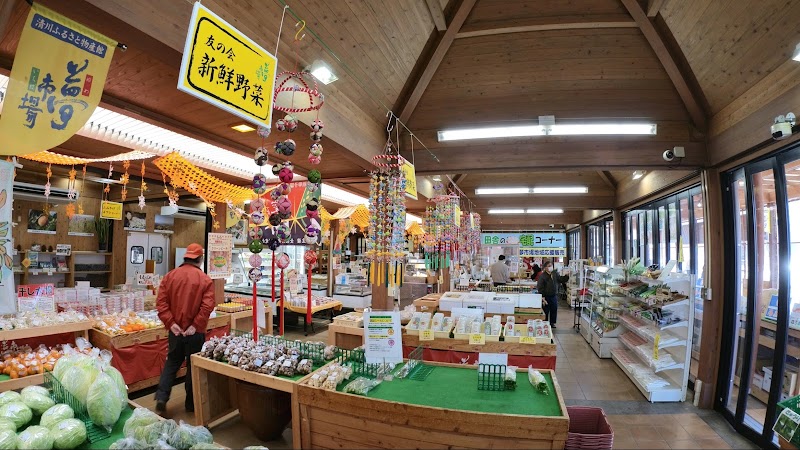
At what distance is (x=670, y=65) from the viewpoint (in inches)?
197

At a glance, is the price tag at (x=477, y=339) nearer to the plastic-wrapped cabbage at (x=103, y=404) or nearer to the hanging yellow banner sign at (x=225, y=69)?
the hanging yellow banner sign at (x=225, y=69)

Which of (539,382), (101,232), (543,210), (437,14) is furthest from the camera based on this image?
(543,210)

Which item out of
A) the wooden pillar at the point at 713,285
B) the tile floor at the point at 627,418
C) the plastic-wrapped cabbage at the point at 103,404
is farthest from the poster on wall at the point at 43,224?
the wooden pillar at the point at 713,285

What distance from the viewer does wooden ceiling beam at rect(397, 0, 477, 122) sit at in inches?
188

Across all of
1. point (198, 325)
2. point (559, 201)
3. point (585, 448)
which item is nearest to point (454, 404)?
point (585, 448)

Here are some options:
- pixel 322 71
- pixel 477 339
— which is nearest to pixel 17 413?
pixel 322 71

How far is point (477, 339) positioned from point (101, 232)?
9.12m

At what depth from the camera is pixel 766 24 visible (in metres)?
3.79

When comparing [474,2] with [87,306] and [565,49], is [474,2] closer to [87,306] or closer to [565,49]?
[565,49]

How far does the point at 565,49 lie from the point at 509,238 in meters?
13.6

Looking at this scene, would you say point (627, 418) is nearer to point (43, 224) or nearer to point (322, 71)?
point (322, 71)

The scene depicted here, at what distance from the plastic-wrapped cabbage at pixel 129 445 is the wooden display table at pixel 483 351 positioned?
321 cm

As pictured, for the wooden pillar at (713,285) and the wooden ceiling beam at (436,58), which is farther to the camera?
the wooden pillar at (713,285)

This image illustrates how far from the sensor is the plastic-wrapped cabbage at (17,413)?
7.04ft
